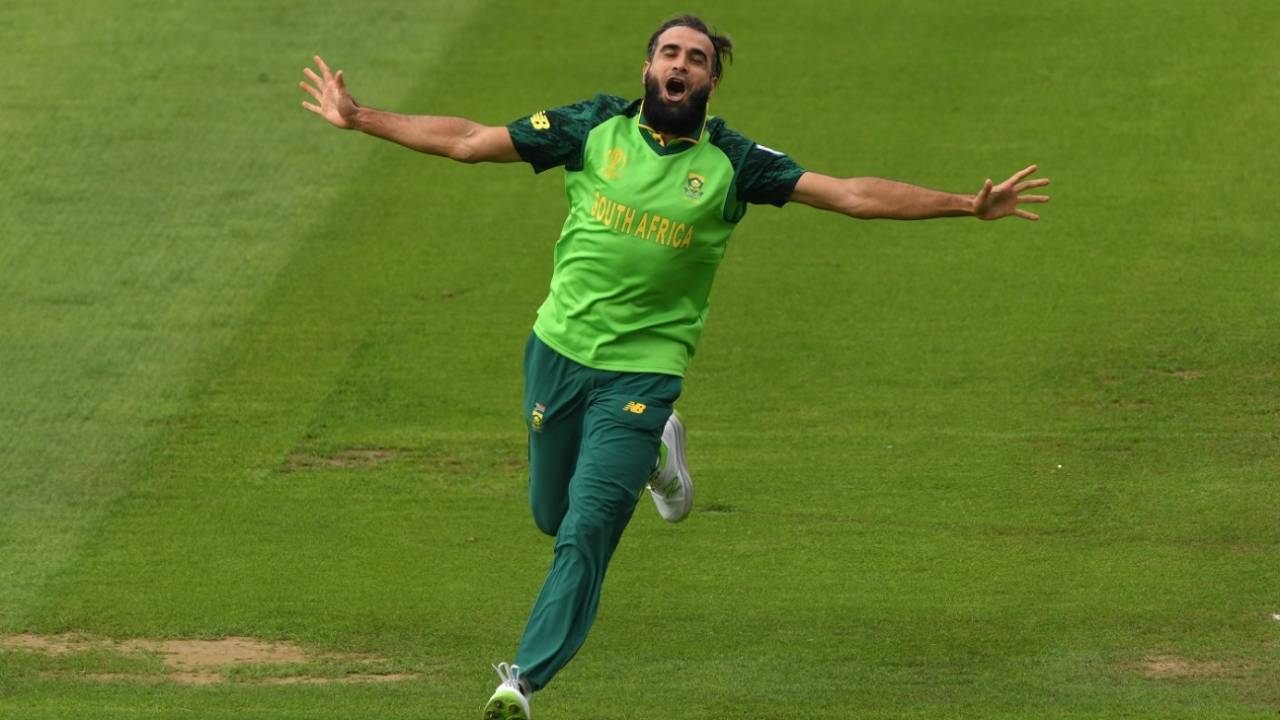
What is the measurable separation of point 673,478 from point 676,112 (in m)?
2.14

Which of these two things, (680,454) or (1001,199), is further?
(680,454)

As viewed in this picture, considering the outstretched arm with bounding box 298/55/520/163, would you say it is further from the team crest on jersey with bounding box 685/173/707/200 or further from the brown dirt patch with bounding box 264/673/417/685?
the brown dirt patch with bounding box 264/673/417/685

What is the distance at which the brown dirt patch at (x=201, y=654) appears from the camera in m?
8.91

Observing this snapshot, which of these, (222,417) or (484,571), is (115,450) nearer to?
(222,417)

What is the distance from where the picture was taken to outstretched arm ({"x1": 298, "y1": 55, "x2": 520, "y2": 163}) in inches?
328

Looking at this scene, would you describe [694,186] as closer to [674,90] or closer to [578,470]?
[674,90]


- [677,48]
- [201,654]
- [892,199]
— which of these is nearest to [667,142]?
[677,48]

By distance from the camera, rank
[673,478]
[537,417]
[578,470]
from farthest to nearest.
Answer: [673,478] → [537,417] → [578,470]

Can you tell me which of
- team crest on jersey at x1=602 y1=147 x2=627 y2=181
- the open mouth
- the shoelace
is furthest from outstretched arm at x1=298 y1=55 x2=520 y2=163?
the shoelace

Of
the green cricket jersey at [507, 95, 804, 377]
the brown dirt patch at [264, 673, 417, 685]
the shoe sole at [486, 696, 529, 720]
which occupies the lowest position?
the brown dirt patch at [264, 673, 417, 685]

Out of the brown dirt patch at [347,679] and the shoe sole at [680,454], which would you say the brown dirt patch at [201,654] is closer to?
the brown dirt patch at [347,679]

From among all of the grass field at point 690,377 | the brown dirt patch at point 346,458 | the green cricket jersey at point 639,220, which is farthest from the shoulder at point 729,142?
the brown dirt patch at point 346,458

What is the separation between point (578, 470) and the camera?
8055 millimetres

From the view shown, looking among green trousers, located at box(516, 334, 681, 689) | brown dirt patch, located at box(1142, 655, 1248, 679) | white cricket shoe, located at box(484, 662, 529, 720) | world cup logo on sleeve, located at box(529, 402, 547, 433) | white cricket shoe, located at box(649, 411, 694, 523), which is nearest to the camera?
white cricket shoe, located at box(484, 662, 529, 720)
